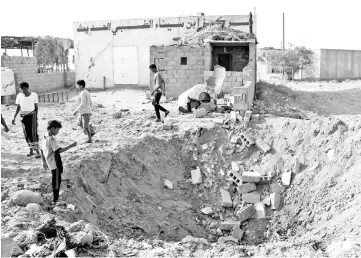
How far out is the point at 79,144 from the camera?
7.64 meters

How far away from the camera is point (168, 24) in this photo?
67.9ft

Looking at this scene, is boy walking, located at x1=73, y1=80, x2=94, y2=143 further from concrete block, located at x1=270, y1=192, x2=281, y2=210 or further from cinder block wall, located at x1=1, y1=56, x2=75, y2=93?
cinder block wall, located at x1=1, y1=56, x2=75, y2=93

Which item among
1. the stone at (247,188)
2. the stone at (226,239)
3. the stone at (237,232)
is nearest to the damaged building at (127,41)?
the stone at (247,188)

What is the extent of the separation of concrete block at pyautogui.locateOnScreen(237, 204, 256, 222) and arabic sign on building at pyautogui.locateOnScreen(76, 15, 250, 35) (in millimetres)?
13735

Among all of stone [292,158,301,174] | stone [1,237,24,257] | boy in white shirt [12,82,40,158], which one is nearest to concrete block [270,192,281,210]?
stone [292,158,301,174]

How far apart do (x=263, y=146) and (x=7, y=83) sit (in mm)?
9883

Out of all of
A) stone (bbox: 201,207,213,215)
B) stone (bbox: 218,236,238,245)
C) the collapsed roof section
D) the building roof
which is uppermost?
the building roof

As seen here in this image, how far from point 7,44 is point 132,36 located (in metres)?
6.38

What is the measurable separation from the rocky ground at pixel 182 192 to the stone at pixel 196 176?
0.10m

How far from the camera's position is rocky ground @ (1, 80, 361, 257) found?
421 centimetres

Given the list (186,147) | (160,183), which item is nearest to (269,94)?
(186,147)

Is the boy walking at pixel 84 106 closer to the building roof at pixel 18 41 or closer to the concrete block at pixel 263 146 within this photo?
the concrete block at pixel 263 146

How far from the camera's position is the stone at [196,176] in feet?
24.6

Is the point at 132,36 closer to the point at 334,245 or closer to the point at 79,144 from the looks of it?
the point at 79,144
